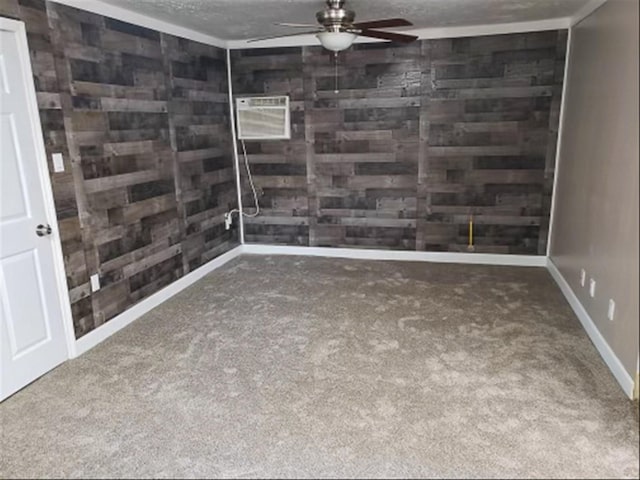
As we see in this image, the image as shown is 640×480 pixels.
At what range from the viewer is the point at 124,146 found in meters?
3.67

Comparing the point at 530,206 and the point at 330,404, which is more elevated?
the point at 530,206

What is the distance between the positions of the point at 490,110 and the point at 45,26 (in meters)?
3.81

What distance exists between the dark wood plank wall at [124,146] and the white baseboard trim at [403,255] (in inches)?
31.6

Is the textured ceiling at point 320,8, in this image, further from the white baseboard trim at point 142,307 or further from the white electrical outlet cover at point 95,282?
the white baseboard trim at point 142,307

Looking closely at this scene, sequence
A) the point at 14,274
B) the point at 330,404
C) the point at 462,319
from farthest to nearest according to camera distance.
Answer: the point at 462,319 < the point at 14,274 < the point at 330,404

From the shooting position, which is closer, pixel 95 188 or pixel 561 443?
pixel 561 443

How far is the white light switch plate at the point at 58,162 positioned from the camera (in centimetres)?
301

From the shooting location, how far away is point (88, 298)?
3350 millimetres

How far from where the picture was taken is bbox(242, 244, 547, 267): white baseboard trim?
494 cm

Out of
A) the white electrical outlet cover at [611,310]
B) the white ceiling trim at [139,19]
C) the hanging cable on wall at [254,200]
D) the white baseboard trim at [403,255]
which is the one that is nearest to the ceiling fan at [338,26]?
the white ceiling trim at [139,19]

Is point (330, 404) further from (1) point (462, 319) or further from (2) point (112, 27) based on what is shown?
(2) point (112, 27)

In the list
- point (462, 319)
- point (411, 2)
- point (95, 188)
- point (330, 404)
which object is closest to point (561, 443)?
point (330, 404)

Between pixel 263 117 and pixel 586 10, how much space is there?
314 centimetres

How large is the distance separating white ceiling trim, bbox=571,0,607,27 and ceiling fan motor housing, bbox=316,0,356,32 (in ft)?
5.95
